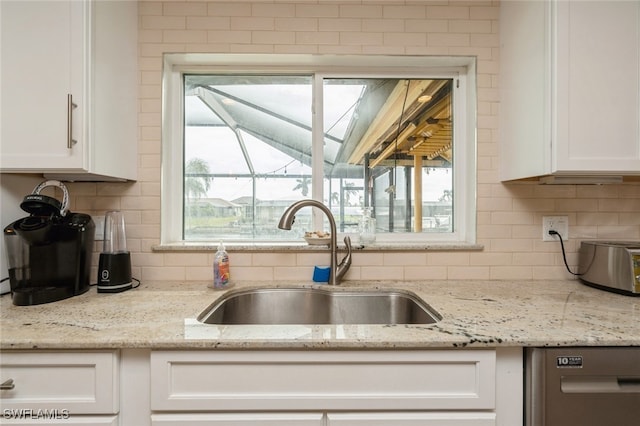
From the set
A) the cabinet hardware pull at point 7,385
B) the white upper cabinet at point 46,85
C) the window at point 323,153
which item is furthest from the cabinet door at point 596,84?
the cabinet hardware pull at point 7,385

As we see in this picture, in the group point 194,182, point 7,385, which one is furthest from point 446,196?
point 7,385

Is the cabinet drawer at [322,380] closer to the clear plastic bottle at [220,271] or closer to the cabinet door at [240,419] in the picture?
the cabinet door at [240,419]

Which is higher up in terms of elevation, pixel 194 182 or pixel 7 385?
pixel 194 182

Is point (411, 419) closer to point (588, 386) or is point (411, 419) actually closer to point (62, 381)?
point (588, 386)

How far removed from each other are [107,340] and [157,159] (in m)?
0.91

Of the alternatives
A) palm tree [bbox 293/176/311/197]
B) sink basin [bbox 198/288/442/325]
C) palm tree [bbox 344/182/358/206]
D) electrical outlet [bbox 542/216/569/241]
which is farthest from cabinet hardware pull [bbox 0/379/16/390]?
electrical outlet [bbox 542/216/569/241]

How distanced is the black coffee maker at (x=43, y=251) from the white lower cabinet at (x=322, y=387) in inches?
24.3

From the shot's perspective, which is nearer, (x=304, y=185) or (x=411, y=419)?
(x=411, y=419)

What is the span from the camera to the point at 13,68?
A: 1074 millimetres

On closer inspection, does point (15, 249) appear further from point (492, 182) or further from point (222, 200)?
point (492, 182)

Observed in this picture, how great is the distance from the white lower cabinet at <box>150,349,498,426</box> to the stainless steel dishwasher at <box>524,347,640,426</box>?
0.46 ft

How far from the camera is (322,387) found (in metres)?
0.85

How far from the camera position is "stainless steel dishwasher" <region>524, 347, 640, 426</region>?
0.82m

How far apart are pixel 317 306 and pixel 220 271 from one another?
0.46m
